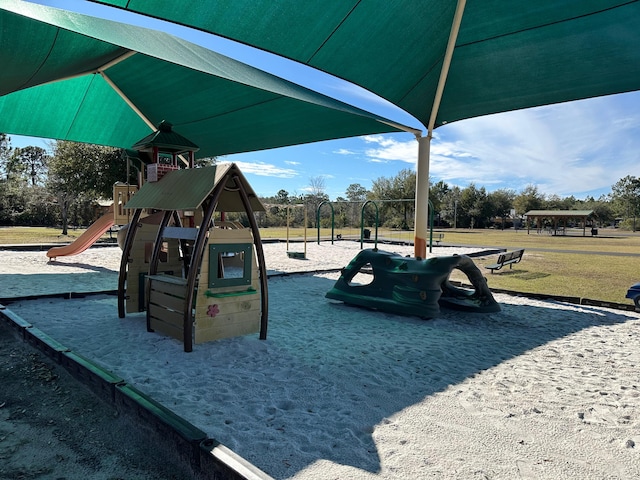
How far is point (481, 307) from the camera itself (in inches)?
238

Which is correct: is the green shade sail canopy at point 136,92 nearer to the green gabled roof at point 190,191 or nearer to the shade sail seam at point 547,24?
the green gabled roof at point 190,191

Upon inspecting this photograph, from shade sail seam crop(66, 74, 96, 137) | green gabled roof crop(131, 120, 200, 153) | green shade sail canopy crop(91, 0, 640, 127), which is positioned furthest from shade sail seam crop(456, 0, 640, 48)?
shade sail seam crop(66, 74, 96, 137)

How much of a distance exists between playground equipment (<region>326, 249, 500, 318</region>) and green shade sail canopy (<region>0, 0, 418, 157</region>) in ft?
9.01

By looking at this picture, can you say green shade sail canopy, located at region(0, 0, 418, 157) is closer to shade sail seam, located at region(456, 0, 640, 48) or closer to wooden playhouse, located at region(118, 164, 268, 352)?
wooden playhouse, located at region(118, 164, 268, 352)

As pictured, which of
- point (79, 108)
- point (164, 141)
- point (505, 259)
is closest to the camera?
point (164, 141)

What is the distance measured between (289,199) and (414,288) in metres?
46.9

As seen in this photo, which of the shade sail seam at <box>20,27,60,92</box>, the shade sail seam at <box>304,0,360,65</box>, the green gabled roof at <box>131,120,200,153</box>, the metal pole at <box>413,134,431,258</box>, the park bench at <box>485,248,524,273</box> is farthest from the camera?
the park bench at <box>485,248,524,273</box>

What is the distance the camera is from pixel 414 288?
19.3ft

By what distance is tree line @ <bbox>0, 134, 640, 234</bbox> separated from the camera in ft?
66.0

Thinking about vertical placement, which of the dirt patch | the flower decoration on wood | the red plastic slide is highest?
the red plastic slide

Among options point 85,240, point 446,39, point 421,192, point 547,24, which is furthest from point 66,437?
point 85,240

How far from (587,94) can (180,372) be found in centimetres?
849

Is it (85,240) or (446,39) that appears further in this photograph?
(85,240)

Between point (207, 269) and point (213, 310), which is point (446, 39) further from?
point (213, 310)
